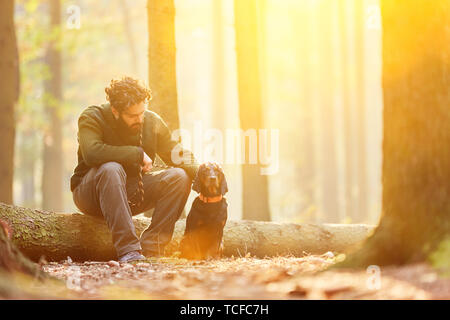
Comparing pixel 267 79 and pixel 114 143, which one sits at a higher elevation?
pixel 267 79

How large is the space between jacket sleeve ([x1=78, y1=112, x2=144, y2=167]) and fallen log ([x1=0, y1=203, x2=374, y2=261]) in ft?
2.70

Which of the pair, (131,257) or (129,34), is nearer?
(131,257)

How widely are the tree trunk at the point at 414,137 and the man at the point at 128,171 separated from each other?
245cm

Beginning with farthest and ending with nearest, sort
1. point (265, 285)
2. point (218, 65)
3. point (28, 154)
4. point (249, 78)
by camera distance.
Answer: point (28, 154) < point (218, 65) < point (249, 78) < point (265, 285)

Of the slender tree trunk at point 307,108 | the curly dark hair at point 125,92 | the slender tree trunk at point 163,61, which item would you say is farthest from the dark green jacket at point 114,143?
the slender tree trunk at point 307,108

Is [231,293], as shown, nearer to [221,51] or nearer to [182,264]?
[182,264]

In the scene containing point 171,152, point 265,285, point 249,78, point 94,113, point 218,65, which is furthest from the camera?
point 218,65

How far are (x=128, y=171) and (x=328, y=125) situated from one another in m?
21.2

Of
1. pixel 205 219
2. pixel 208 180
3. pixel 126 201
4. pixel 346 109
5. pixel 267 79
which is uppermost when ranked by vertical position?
pixel 267 79

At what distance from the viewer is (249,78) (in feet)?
32.5

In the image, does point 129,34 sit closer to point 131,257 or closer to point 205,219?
point 205,219

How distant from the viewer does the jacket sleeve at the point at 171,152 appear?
6.54 metres

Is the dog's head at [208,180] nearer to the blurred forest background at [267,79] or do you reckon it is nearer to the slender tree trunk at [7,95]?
the slender tree trunk at [7,95]

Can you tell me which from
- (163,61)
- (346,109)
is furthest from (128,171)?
(346,109)
